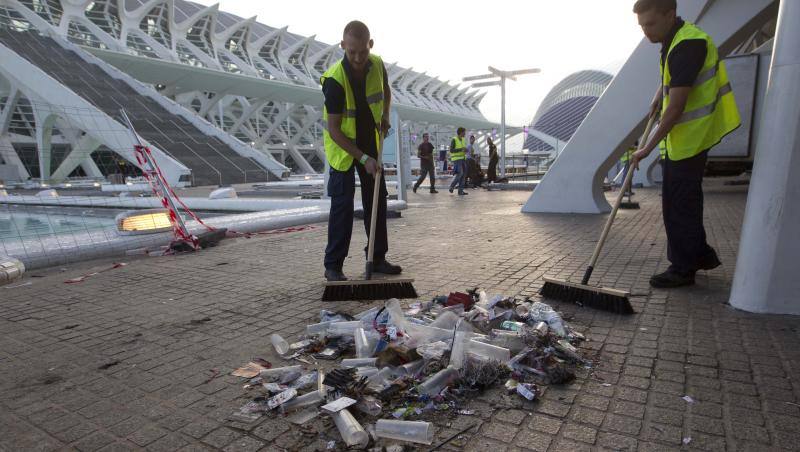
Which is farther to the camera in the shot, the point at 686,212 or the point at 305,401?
the point at 686,212

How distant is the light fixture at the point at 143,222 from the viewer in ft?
19.9

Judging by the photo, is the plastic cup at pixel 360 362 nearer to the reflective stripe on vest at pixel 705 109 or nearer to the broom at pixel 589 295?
the broom at pixel 589 295

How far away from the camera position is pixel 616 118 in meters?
7.67

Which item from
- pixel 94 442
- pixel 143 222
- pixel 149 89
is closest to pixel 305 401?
pixel 94 442

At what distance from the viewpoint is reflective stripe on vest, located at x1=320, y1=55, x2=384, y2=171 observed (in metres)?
3.68

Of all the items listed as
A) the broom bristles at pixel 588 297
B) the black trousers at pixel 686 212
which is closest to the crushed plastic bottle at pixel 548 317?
the broom bristles at pixel 588 297

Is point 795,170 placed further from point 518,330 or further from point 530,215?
point 530,215

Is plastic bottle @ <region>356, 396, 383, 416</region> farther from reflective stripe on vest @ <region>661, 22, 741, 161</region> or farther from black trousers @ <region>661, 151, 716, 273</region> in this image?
reflective stripe on vest @ <region>661, 22, 741, 161</region>

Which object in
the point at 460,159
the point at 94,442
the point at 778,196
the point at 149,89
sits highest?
the point at 149,89

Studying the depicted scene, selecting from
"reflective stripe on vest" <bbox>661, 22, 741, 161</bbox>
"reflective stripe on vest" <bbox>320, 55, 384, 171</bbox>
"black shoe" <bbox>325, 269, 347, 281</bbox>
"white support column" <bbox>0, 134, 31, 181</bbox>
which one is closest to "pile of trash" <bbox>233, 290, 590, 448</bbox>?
"black shoe" <bbox>325, 269, 347, 281</bbox>

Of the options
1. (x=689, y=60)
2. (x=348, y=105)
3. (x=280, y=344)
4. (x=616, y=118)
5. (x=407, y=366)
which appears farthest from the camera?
(x=616, y=118)

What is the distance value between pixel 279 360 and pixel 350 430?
2.81ft

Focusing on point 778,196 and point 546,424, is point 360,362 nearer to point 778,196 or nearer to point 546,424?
point 546,424

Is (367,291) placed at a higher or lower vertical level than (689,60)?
lower
